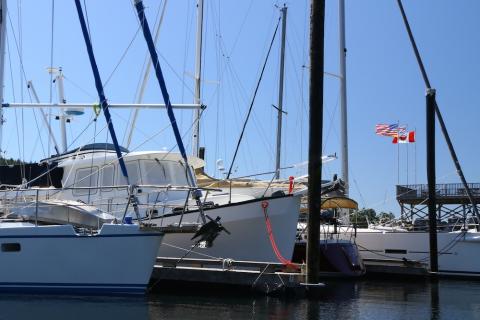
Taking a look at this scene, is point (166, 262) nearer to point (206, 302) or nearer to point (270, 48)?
point (206, 302)

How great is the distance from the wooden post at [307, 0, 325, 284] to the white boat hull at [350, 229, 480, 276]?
10.2 m

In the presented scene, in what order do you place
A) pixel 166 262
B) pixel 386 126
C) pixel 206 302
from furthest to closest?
1. pixel 386 126
2. pixel 166 262
3. pixel 206 302

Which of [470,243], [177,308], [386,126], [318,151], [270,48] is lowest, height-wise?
[177,308]

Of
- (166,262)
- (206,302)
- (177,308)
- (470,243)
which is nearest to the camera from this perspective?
(177,308)

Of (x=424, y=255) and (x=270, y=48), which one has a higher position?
(x=270, y=48)

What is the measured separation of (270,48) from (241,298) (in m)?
17.0

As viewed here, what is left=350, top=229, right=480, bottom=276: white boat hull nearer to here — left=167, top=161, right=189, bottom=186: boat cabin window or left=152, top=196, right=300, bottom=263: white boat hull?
left=152, top=196, right=300, bottom=263: white boat hull

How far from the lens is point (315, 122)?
45.7ft

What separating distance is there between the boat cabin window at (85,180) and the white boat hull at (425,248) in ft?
37.0

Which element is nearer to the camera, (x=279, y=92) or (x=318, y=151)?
(x=318, y=151)

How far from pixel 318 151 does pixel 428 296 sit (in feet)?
18.6

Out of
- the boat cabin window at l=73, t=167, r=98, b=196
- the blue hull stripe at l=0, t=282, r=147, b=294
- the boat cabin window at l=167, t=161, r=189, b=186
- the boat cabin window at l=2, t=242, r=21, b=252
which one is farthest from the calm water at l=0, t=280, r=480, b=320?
the boat cabin window at l=73, t=167, r=98, b=196

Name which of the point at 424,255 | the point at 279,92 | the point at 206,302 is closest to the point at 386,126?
the point at 279,92

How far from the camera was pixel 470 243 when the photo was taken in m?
21.6
